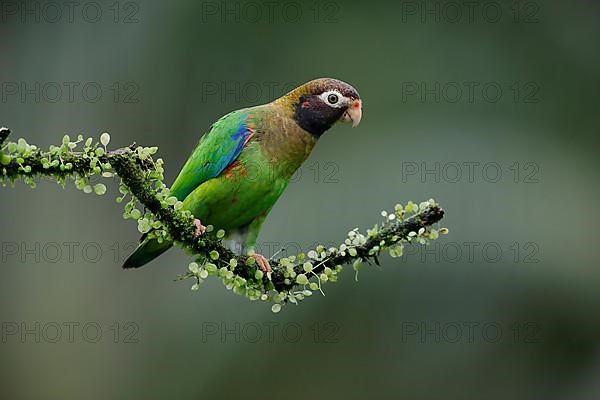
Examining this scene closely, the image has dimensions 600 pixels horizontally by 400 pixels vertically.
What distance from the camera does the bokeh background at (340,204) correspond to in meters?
6.99

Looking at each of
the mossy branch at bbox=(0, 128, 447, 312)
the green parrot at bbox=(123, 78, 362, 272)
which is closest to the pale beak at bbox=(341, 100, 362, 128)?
the green parrot at bbox=(123, 78, 362, 272)

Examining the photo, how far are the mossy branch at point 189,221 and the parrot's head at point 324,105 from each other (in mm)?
836

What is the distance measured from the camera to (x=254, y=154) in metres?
4.10

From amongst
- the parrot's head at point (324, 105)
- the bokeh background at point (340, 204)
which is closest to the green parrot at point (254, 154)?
the parrot's head at point (324, 105)

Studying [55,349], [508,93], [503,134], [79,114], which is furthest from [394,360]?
[79,114]

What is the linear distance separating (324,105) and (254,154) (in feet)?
1.43

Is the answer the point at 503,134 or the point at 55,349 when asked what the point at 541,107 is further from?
the point at 55,349

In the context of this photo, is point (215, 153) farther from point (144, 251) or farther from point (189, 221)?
point (189, 221)

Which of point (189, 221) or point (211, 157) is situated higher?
point (211, 157)

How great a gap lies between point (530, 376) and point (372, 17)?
3.92 metres

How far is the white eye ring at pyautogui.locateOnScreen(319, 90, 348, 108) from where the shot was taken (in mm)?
4035

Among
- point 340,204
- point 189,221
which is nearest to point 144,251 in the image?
point 189,221

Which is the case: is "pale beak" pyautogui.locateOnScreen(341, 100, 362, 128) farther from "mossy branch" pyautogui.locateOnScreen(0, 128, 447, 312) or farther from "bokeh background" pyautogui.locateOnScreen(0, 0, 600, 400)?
"bokeh background" pyautogui.locateOnScreen(0, 0, 600, 400)

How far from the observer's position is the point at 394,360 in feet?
23.4
